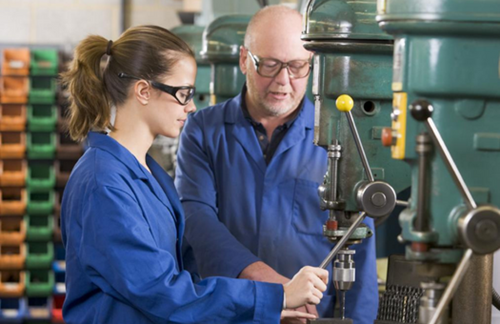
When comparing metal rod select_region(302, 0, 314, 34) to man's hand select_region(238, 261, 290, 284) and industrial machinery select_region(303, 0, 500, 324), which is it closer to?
industrial machinery select_region(303, 0, 500, 324)

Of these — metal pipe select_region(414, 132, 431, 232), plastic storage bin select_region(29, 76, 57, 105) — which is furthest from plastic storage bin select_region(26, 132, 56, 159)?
metal pipe select_region(414, 132, 431, 232)

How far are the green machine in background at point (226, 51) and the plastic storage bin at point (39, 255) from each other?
11.9ft

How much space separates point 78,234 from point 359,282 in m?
0.89

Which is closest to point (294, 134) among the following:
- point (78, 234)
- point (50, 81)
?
point (78, 234)

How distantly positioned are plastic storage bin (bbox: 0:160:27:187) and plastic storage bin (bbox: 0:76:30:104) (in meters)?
0.48

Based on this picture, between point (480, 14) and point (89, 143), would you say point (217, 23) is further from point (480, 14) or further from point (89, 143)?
point (480, 14)

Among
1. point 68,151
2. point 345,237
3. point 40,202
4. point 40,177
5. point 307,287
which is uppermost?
point 345,237

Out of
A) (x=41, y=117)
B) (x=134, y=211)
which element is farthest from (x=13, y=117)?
(x=134, y=211)

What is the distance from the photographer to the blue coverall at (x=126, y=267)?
1774mm

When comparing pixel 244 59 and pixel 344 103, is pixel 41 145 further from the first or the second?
pixel 344 103

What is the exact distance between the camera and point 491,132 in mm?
1411

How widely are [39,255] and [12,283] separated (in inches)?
12.8

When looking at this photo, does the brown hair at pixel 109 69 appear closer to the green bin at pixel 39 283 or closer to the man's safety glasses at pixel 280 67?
the man's safety glasses at pixel 280 67

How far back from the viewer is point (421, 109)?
133cm
